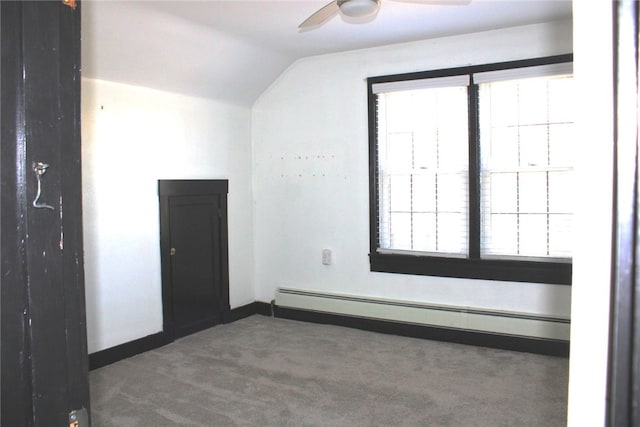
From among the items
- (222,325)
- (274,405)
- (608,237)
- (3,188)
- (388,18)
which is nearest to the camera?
(608,237)

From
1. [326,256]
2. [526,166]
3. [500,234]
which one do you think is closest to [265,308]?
[326,256]

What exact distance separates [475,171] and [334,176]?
56.0 inches

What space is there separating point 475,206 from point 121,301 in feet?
10.4

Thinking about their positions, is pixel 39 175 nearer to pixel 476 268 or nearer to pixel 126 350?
pixel 126 350

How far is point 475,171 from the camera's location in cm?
441

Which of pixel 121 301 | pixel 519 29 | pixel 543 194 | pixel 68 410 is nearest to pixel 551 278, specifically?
pixel 543 194

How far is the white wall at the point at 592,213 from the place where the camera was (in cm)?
68

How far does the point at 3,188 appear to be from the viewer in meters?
0.90

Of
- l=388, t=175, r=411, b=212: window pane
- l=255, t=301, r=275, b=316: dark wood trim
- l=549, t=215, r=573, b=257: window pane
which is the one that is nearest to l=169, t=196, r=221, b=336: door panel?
l=255, t=301, r=275, b=316: dark wood trim

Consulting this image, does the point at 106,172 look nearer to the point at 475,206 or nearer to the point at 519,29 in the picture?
the point at 475,206

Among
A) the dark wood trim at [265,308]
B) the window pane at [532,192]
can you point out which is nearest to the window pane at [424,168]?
the window pane at [532,192]

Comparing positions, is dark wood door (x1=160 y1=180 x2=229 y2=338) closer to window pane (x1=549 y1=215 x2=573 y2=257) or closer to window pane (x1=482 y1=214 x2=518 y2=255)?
window pane (x1=482 y1=214 x2=518 y2=255)

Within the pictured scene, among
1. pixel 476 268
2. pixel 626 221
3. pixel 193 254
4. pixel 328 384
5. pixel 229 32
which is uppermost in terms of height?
pixel 229 32

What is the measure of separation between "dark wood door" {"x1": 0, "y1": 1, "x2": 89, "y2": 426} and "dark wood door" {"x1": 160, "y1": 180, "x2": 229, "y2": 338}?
3.64m
